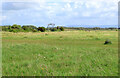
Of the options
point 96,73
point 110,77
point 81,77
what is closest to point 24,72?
point 81,77

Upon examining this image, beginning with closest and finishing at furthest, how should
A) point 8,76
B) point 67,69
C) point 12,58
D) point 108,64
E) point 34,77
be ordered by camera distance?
1. point 34,77
2. point 8,76
3. point 67,69
4. point 108,64
5. point 12,58

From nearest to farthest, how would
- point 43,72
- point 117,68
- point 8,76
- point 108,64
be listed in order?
1. point 8,76
2. point 43,72
3. point 117,68
4. point 108,64

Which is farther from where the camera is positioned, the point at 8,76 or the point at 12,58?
the point at 12,58

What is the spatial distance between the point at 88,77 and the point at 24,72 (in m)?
2.52

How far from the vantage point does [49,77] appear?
17.7 feet

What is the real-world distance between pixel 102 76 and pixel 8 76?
346cm

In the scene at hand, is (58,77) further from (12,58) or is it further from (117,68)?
(12,58)

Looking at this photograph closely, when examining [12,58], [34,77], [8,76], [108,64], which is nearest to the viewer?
[34,77]

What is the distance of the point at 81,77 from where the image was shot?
5.51m

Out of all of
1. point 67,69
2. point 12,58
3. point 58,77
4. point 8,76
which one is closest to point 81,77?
point 58,77

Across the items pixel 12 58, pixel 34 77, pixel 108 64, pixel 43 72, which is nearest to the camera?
pixel 34 77

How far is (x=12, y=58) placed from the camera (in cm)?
970

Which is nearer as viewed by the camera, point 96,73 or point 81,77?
point 81,77

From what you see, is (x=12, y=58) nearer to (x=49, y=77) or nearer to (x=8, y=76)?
(x=8, y=76)
